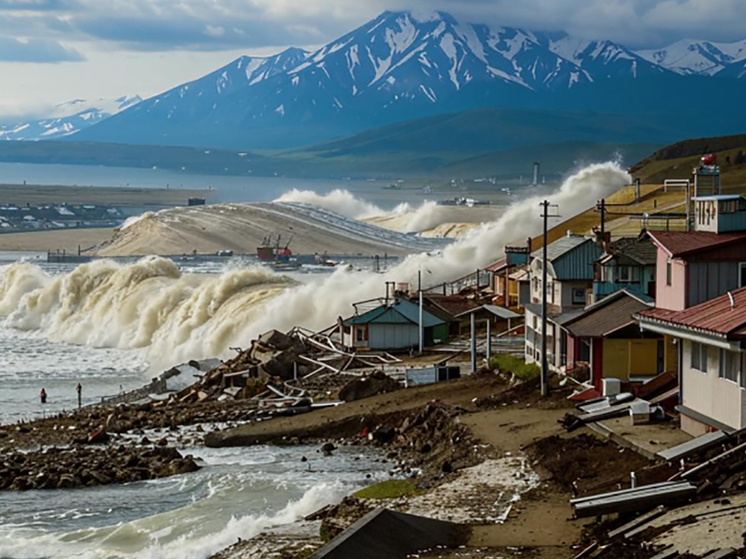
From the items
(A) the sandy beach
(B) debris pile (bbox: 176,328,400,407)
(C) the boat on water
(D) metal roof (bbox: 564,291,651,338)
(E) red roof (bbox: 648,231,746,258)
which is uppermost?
(E) red roof (bbox: 648,231,746,258)

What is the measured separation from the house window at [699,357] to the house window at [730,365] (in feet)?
1.77

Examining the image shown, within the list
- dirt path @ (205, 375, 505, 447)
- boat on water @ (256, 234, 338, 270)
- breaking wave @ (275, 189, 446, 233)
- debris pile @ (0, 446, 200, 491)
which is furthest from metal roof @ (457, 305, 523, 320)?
breaking wave @ (275, 189, 446, 233)

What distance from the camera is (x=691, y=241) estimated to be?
22.4 meters

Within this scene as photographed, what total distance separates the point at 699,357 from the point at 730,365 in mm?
1029

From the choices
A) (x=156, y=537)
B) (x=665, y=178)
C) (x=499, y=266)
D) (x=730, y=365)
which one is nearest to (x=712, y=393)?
(x=730, y=365)

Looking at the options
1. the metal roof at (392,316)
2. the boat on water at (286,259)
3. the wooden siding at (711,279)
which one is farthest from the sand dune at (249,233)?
the wooden siding at (711,279)

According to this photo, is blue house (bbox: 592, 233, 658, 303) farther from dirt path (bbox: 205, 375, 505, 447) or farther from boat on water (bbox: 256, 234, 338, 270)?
boat on water (bbox: 256, 234, 338, 270)

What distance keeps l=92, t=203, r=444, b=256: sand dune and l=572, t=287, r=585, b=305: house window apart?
7740cm

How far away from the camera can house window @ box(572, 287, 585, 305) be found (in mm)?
37125

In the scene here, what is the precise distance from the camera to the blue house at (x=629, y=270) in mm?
32594

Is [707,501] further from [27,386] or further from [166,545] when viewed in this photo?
[27,386]

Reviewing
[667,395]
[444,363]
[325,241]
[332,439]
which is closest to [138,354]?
[444,363]

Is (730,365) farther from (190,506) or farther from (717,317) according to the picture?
Result: (190,506)

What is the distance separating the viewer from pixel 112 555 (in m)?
20.5
